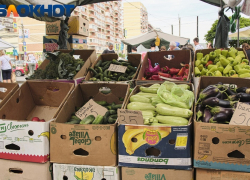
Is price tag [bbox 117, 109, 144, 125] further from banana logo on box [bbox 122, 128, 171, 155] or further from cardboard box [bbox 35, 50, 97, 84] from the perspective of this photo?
cardboard box [bbox 35, 50, 97, 84]

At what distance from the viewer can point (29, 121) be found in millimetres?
1830

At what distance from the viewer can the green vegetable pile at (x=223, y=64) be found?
8.61ft

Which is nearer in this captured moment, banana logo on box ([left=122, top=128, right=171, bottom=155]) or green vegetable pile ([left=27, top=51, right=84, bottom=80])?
banana logo on box ([left=122, top=128, right=171, bottom=155])

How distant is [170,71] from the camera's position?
328cm

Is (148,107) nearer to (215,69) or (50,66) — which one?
(215,69)

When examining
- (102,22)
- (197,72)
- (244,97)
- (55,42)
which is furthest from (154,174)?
(102,22)

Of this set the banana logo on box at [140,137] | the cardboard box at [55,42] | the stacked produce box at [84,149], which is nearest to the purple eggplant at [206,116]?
the banana logo on box at [140,137]

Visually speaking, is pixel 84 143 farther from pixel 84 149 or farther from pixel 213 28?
pixel 213 28

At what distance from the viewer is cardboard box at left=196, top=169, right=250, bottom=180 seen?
1.50m

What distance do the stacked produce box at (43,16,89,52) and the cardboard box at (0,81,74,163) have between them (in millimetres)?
2661

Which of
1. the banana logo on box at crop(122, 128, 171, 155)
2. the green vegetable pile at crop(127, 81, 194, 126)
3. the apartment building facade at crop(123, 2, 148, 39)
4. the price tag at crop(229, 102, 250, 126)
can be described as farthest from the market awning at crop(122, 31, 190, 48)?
the apartment building facade at crop(123, 2, 148, 39)

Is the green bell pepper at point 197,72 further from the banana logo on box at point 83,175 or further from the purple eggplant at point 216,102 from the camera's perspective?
the banana logo on box at point 83,175

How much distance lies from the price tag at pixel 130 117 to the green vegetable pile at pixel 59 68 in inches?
56.7

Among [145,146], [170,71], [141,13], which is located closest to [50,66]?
[170,71]
